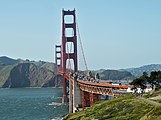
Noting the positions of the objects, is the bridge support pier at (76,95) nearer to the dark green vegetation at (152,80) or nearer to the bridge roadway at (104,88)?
the bridge roadway at (104,88)

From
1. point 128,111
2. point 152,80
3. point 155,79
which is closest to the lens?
point 128,111

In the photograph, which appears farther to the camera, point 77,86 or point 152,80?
point 77,86

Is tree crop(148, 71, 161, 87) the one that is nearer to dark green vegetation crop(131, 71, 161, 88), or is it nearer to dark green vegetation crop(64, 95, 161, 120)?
dark green vegetation crop(131, 71, 161, 88)

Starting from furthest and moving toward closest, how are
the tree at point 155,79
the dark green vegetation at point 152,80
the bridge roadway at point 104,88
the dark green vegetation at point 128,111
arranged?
the bridge roadway at point 104,88, the tree at point 155,79, the dark green vegetation at point 152,80, the dark green vegetation at point 128,111

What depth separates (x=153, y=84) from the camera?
2269 inches

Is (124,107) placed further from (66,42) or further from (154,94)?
(66,42)

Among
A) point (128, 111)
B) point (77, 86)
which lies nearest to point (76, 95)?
point (77, 86)

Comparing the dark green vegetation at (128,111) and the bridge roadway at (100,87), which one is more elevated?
the bridge roadway at (100,87)

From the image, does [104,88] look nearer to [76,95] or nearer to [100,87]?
[100,87]

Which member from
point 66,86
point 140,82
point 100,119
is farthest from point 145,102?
point 66,86

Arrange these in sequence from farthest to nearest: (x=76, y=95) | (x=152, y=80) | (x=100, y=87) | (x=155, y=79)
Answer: (x=76, y=95) < (x=100, y=87) < (x=155, y=79) < (x=152, y=80)

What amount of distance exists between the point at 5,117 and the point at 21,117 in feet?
10.0

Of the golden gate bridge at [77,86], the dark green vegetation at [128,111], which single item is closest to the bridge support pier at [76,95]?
the golden gate bridge at [77,86]

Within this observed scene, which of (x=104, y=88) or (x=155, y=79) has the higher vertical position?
(x=155, y=79)
